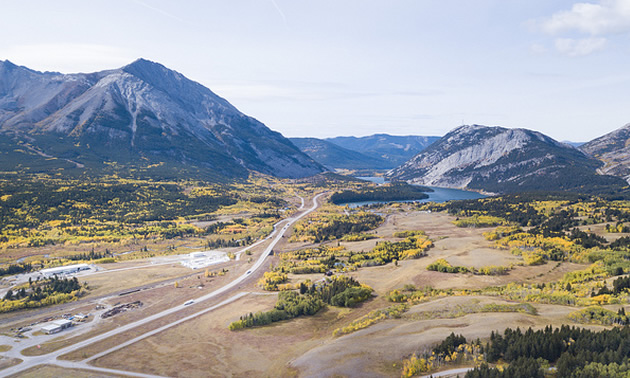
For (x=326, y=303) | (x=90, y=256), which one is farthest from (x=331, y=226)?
(x=326, y=303)

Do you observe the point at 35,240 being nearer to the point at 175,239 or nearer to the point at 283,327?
the point at 175,239

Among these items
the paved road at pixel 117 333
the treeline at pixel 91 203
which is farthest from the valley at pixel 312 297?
the treeline at pixel 91 203

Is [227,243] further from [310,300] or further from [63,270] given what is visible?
[310,300]

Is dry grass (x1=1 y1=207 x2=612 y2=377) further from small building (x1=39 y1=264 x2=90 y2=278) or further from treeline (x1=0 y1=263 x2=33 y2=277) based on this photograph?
treeline (x1=0 y1=263 x2=33 y2=277)

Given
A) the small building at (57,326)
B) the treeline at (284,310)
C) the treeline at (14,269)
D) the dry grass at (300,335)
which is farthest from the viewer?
the treeline at (14,269)

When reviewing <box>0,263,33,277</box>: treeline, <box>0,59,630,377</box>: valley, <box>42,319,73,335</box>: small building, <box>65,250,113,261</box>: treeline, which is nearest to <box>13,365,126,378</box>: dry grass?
<box>0,59,630,377</box>: valley

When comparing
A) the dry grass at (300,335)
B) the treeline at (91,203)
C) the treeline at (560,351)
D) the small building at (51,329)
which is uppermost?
the treeline at (91,203)

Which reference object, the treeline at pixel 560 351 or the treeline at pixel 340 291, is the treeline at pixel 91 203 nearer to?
the treeline at pixel 340 291

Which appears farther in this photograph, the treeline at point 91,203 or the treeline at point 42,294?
the treeline at point 91,203

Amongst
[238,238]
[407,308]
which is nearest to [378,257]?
[407,308]
